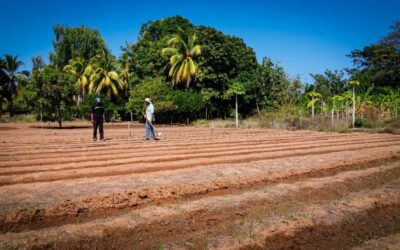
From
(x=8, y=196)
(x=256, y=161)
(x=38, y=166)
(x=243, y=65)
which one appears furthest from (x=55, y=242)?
(x=243, y=65)

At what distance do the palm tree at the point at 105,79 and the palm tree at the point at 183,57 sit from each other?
7584 millimetres

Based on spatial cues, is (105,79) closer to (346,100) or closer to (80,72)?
(80,72)

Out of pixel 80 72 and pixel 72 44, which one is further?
pixel 72 44

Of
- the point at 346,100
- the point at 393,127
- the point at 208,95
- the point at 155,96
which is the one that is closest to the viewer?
the point at 393,127

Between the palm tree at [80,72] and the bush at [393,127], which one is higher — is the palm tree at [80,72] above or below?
above

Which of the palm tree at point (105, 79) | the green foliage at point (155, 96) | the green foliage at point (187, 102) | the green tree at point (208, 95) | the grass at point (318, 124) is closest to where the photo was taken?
the grass at point (318, 124)

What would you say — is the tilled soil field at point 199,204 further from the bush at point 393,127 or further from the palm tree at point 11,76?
the palm tree at point 11,76

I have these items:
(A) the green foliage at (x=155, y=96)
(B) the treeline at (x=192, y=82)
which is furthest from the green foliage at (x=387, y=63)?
(A) the green foliage at (x=155, y=96)

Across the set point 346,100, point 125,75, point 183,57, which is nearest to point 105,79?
point 125,75

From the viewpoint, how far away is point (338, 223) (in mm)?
3150

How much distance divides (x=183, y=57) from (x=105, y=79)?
32.1 ft

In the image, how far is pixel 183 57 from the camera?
30234 millimetres

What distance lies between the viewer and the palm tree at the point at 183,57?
95.8 feet

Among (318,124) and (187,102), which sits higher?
(187,102)
